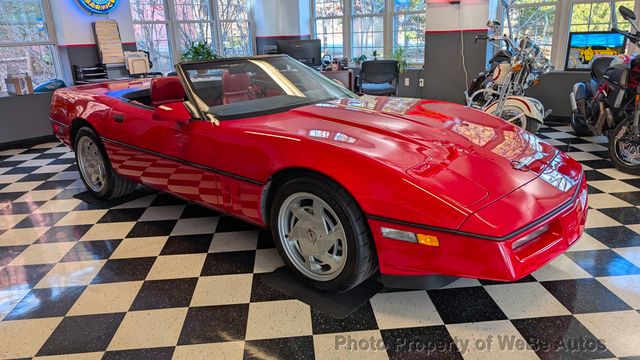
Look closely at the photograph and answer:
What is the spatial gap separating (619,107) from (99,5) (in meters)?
6.74

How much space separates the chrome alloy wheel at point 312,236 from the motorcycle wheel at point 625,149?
10.1 ft

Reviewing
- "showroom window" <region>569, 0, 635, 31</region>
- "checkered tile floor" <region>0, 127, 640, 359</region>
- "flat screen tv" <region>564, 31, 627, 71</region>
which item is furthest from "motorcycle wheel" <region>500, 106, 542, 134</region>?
"showroom window" <region>569, 0, 635, 31</region>

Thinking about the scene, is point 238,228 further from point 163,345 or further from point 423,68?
point 423,68

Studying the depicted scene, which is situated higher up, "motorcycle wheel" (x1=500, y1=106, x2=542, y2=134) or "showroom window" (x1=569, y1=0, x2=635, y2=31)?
"showroom window" (x1=569, y1=0, x2=635, y2=31)

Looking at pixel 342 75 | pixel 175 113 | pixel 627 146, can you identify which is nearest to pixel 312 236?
pixel 175 113

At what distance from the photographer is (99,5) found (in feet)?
20.9

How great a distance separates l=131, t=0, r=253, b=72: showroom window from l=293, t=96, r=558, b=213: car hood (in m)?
6.39

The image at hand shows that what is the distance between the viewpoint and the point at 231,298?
203cm

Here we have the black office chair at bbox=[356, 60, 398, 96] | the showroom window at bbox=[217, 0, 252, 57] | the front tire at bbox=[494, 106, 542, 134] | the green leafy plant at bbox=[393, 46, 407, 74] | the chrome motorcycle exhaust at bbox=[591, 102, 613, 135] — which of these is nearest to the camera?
the chrome motorcycle exhaust at bbox=[591, 102, 613, 135]

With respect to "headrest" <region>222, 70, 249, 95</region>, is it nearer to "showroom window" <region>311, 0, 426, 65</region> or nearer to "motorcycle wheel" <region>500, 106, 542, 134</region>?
A: "motorcycle wheel" <region>500, 106, 542, 134</region>

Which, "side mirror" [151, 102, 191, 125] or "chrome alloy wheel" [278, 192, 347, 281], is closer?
"chrome alloy wheel" [278, 192, 347, 281]

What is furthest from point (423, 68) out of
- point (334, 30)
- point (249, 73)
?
point (249, 73)

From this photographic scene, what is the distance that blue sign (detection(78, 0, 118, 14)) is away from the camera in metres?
6.26

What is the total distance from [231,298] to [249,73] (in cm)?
138
